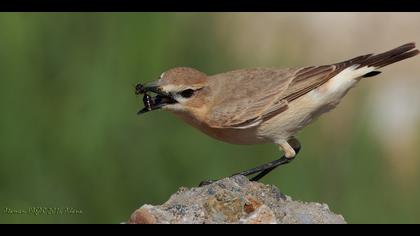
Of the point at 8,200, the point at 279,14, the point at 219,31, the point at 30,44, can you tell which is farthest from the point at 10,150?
the point at 279,14

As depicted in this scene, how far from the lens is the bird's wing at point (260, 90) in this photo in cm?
745

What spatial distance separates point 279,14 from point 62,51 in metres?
3.93

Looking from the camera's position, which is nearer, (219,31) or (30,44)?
(30,44)

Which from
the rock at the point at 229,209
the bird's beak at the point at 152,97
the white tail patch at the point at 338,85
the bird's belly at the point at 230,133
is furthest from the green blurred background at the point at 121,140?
the rock at the point at 229,209

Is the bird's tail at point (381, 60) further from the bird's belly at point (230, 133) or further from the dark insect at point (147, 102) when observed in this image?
the dark insect at point (147, 102)

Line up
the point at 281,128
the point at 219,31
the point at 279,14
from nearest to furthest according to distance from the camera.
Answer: the point at 281,128 < the point at 219,31 < the point at 279,14

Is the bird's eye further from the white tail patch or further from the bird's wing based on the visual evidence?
the white tail patch

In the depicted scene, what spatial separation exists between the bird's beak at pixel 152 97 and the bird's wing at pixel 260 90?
19.5 inches

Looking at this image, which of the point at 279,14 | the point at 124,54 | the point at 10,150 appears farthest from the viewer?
the point at 279,14

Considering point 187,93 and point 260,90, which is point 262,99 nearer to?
point 260,90

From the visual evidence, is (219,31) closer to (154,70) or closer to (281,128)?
(154,70)

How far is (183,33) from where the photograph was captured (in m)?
9.45

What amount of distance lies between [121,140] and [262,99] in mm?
1430

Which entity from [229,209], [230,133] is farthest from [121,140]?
[229,209]
